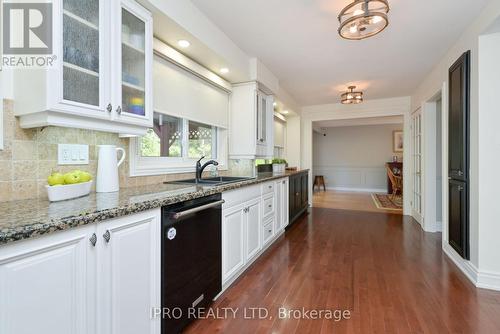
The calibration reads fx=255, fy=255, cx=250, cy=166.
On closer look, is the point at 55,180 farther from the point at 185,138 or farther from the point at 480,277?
the point at 480,277

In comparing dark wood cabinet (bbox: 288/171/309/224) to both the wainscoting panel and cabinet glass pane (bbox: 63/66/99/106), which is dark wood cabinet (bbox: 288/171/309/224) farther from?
the wainscoting panel

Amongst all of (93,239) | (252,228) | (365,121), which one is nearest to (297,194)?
(252,228)

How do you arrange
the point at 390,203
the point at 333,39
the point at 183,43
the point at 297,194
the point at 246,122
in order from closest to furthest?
the point at 183,43 < the point at 333,39 < the point at 246,122 < the point at 297,194 < the point at 390,203

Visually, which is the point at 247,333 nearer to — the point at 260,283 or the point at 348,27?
the point at 260,283

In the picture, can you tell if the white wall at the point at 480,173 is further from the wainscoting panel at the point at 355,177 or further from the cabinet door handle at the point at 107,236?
the wainscoting panel at the point at 355,177

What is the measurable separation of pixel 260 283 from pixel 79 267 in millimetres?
1654

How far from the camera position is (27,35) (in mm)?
1281

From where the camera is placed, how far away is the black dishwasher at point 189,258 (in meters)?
1.47

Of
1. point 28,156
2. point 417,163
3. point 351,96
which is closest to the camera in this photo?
point 28,156

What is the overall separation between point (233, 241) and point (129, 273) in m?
1.09

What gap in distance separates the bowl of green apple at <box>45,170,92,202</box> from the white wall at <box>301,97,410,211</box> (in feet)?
16.9

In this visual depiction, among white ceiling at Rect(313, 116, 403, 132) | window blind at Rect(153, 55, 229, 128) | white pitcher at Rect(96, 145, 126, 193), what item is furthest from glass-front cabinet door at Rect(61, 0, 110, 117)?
white ceiling at Rect(313, 116, 403, 132)

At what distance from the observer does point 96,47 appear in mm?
1425

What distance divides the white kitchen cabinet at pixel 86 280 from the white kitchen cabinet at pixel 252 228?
1.20 meters
